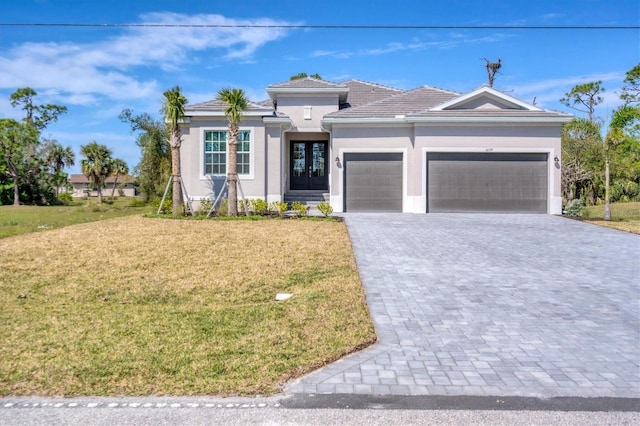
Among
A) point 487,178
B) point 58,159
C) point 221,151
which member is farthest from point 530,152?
point 58,159

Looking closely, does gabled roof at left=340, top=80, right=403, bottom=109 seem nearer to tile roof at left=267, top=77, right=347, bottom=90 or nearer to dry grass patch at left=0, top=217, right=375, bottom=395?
tile roof at left=267, top=77, right=347, bottom=90

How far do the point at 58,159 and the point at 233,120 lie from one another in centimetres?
3065

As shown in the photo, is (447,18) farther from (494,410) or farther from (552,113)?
(494,410)

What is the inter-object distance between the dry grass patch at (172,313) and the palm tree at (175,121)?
5.91m

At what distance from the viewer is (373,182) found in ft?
61.8

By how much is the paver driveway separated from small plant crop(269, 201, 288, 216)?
559cm

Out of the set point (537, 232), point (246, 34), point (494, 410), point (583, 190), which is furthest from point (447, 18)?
point (583, 190)

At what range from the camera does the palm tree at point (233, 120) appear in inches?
653

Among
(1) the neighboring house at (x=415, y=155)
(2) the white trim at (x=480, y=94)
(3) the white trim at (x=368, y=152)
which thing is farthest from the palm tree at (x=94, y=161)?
(2) the white trim at (x=480, y=94)

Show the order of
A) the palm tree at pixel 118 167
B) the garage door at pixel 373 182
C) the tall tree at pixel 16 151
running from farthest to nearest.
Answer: the palm tree at pixel 118 167, the tall tree at pixel 16 151, the garage door at pixel 373 182

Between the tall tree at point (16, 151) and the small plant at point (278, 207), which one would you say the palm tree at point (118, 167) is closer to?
the tall tree at point (16, 151)

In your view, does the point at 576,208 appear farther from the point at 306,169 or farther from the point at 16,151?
the point at 16,151

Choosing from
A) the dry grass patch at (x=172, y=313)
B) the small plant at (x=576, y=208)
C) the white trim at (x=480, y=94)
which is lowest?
the dry grass patch at (x=172, y=313)

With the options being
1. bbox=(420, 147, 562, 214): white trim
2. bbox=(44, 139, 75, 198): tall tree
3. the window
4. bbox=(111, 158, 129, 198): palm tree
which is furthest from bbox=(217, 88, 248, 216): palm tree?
bbox=(44, 139, 75, 198): tall tree
